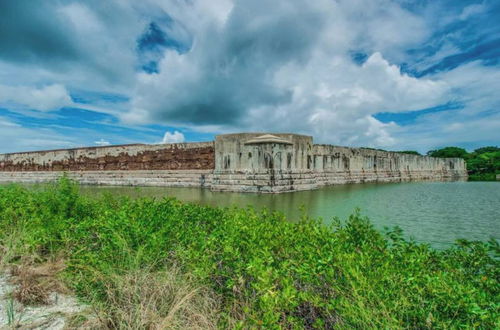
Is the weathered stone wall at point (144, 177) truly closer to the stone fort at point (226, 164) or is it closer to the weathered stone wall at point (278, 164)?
the stone fort at point (226, 164)

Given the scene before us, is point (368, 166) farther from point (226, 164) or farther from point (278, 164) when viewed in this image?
point (226, 164)

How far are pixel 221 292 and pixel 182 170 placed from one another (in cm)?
1579

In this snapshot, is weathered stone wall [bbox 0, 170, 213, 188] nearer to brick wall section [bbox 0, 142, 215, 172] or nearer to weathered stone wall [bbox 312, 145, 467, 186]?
brick wall section [bbox 0, 142, 215, 172]

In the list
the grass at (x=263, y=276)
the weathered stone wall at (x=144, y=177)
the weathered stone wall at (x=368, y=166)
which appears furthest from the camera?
the weathered stone wall at (x=368, y=166)

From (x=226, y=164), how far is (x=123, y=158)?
29.1 ft

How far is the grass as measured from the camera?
1.65 metres

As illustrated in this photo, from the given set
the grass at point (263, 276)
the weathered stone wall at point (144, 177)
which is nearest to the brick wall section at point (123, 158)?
the weathered stone wall at point (144, 177)

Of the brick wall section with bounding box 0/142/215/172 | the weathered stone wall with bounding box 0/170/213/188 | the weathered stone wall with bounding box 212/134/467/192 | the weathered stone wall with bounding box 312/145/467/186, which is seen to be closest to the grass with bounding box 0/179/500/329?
the weathered stone wall with bounding box 212/134/467/192

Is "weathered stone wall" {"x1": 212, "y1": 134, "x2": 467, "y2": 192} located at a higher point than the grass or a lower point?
higher

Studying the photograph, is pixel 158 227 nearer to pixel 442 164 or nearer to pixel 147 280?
pixel 147 280

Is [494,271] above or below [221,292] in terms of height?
above

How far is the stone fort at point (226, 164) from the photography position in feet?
46.4

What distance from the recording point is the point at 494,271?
2137 millimetres

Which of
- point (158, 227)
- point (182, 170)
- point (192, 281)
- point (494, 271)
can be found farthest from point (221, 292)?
point (182, 170)
